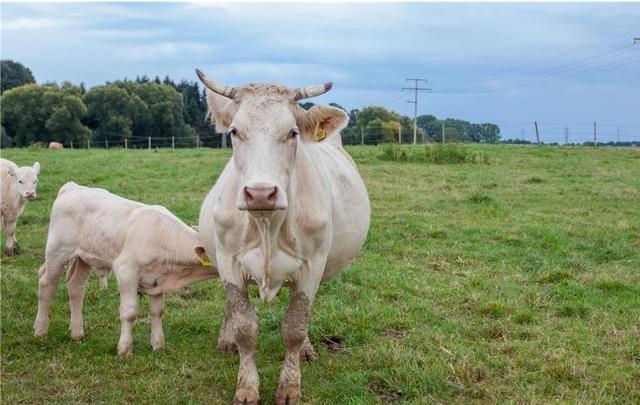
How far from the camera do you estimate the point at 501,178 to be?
1970 cm

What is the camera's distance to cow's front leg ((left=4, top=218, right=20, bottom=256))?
11008mm

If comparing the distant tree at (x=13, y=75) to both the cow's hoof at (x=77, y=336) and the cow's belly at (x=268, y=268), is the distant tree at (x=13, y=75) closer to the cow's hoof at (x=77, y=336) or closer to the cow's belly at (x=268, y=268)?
the cow's hoof at (x=77, y=336)

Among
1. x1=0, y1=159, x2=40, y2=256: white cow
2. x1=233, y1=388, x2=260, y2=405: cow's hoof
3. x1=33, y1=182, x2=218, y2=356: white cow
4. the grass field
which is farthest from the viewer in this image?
x1=0, y1=159, x2=40, y2=256: white cow

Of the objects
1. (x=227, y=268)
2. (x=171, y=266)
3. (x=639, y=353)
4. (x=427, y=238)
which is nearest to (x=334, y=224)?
(x=227, y=268)

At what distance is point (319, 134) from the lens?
17.3ft

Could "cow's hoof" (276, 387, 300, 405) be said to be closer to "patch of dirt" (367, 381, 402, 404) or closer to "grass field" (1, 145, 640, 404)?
"grass field" (1, 145, 640, 404)

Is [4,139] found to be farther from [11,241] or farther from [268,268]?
[268,268]

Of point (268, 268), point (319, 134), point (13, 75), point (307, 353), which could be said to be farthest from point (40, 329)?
point (13, 75)

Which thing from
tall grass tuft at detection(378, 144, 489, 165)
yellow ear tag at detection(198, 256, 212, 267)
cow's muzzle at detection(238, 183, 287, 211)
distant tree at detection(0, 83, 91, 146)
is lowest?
yellow ear tag at detection(198, 256, 212, 267)

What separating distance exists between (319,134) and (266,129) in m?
0.74

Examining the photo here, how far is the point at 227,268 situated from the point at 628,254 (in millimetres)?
7535

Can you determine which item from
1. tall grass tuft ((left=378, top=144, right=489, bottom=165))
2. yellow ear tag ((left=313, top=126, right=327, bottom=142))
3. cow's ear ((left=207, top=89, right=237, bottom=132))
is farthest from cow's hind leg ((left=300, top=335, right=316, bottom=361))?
tall grass tuft ((left=378, top=144, right=489, bottom=165))

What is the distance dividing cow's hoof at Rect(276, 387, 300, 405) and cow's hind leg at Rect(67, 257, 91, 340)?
8.69 feet

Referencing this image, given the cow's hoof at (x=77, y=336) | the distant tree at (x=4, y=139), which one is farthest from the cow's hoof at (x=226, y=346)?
the distant tree at (x=4, y=139)
